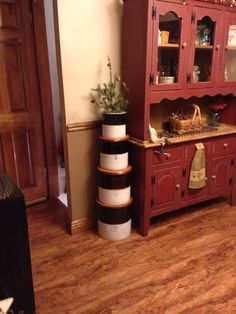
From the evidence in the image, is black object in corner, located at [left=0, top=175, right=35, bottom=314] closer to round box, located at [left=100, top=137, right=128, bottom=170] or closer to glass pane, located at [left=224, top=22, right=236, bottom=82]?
round box, located at [left=100, top=137, right=128, bottom=170]

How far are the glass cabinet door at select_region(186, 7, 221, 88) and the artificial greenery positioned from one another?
549 millimetres

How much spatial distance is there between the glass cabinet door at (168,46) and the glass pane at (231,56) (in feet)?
1.74

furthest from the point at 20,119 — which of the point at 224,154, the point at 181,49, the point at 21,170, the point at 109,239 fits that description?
the point at 224,154

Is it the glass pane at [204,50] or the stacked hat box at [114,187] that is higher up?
the glass pane at [204,50]

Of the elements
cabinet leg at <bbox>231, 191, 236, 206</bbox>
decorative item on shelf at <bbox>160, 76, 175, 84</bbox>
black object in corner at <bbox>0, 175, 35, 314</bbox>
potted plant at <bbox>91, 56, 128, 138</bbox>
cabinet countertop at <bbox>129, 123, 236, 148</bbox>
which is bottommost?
cabinet leg at <bbox>231, 191, 236, 206</bbox>

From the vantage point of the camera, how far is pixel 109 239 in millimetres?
2344

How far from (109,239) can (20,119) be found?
1422 millimetres

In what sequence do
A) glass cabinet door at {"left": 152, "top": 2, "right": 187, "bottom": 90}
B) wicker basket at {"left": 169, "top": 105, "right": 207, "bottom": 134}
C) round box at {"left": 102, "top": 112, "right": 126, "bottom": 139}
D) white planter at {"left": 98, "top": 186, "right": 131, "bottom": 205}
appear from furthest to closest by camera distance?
wicker basket at {"left": 169, "top": 105, "right": 207, "bottom": 134}
white planter at {"left": 98, "top": 186, "right": 131, "bottom": 205}
round box at {"left": 102, "top": 112, "right": 126, "bottom": 139}
glass cabinet door at {"left": 152, "top": 2, "right": 187, "bottom": 90}

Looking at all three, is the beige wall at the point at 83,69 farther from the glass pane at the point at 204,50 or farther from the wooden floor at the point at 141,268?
the glass pane at the point at 204,50

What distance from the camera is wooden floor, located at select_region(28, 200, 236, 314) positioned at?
5.61 ft

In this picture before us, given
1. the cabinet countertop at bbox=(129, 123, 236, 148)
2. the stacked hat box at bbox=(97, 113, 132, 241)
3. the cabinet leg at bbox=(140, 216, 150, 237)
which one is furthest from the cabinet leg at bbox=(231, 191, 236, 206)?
the stacked hat box at bbox=(97, 113, 132, 241)

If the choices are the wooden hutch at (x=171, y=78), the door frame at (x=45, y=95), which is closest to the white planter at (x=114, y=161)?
the wooden hutch at (x=171, y=78)

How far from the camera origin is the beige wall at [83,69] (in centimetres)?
204

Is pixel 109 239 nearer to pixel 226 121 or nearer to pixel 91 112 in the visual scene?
pixel 91 112
